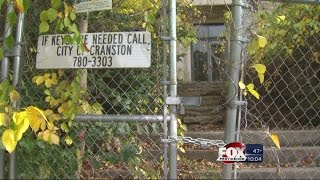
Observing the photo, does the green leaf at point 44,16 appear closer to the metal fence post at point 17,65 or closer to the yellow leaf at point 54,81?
the metal fence post at point 17,65

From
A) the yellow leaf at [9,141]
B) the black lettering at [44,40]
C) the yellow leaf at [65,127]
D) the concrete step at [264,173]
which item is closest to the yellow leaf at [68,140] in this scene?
the yellow leaf at [65,127]

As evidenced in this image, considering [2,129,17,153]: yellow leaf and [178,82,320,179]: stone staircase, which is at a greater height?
[2,129,17,153]: yellow leaf

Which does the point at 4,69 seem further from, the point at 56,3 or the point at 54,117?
the point at 56,3

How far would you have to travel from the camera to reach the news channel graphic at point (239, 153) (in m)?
2.34

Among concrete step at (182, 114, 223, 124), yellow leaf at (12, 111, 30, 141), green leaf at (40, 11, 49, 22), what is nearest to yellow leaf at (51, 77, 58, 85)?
green leaf at (40, 11, 49, 22)

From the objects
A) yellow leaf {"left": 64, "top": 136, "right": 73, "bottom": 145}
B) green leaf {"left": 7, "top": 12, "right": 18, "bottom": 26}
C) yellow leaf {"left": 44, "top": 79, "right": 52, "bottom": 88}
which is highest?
green leaf {"left": 7, "top": 12, "right": 18, "bottom": 26}

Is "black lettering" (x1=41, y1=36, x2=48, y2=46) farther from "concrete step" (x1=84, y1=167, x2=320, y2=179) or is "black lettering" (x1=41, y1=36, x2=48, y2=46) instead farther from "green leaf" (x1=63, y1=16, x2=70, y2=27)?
"concrete step" (x1=84, y1=167, x2=320, y2=179)

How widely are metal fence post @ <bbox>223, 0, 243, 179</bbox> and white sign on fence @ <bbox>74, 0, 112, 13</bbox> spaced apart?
0.73 m

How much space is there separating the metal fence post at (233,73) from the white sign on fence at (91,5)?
0.73m

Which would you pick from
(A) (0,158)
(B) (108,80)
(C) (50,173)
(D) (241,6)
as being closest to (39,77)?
(A) (0,158)

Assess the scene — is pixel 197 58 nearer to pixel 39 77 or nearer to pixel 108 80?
pixel 108 80

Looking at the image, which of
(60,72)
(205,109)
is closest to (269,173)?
(205,109)

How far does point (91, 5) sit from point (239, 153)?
1.20m

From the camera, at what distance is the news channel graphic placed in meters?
2.34
